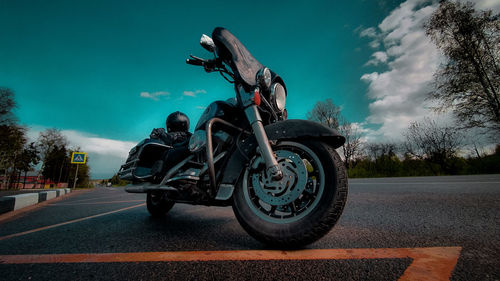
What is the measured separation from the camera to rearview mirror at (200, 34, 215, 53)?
2.05 metres

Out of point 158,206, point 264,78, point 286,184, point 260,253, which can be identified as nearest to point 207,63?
point 264,78

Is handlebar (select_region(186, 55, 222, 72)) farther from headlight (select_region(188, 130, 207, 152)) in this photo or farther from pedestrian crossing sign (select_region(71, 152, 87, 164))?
pedestrian crossing sign (select_region(71, 152, 87, 164))

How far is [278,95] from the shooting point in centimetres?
202

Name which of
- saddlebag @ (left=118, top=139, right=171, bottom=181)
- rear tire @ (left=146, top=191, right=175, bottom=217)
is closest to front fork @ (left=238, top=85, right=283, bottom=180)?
saddlebag @ (left=118, top=139, right=171, bottom=181)

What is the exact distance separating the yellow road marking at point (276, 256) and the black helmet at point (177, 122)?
6.93ft

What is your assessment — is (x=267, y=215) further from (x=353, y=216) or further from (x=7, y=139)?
(x=7, y=139)

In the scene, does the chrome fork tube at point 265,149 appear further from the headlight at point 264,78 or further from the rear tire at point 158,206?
the rear tire at point 158,206

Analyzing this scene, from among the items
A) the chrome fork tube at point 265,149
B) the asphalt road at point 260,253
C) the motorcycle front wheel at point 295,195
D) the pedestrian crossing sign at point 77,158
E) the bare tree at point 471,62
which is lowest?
the asphalt road at point 260,253

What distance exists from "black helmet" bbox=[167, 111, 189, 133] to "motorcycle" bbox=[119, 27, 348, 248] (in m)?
0.98

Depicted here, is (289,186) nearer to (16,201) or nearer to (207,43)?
(207,43)

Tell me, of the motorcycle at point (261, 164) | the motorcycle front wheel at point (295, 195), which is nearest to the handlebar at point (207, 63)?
the motorcycle at point (261, 164)

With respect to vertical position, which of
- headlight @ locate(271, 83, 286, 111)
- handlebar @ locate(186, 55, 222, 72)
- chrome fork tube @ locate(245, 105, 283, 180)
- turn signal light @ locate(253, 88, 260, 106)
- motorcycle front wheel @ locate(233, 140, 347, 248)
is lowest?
motorcycle front wheel @ locate(233, 140, 347, 248)

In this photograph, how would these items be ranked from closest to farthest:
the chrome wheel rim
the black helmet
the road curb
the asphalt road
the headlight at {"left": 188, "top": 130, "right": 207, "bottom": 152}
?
the asphalt road, the chrome wheel rim, the headlight at {"left": 188, "top": 130, "right": 207, "bottom": 152}, the black helmet, the road curb

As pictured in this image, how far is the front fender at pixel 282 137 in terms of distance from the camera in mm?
1540
